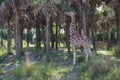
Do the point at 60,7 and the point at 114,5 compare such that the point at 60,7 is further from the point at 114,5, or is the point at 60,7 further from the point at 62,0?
the point at 114,5

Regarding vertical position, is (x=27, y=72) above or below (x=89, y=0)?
below

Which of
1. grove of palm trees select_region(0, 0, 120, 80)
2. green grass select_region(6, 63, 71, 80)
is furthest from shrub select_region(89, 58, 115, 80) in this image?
green grass select_region(6, 63, 71, 80)

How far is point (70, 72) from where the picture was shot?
15586 millimetres

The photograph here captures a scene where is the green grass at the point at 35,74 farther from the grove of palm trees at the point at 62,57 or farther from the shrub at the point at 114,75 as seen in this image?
the shrub at the point at 114,75

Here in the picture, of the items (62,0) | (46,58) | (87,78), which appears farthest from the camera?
(62,0)

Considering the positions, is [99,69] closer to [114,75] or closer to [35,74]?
[114,75]

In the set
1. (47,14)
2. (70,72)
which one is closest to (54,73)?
(70,72)

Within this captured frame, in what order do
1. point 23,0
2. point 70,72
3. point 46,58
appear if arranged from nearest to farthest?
point 70,72
point 46,58
point 23,0

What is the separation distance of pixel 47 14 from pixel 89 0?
6.45m

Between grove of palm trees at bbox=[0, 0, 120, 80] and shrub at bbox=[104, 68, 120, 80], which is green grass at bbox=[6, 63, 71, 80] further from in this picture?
shrub at bbox=[104, 68, 120, 80]

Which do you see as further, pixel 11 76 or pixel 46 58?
pixel 46 58

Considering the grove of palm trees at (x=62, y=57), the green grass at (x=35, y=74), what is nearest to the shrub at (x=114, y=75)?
the grove of palm trees at (x=62, y=57)

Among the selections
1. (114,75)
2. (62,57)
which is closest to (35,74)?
(114,75)

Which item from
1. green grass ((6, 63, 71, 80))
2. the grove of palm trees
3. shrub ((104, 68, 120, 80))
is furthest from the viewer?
the grove of palm trees
